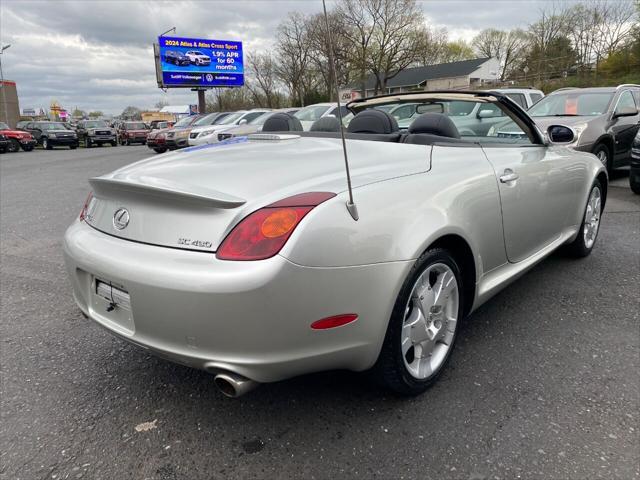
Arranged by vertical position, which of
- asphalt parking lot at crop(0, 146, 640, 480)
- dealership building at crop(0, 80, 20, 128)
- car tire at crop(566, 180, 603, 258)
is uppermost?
dealership building at crop(0, 80, 20, 128)

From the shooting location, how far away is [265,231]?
178 cm

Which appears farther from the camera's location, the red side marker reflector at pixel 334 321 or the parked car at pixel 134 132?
the parked car at pixel 134 132

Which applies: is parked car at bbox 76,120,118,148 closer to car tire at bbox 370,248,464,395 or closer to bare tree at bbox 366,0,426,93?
bare tree at bbox 366,0,426,93

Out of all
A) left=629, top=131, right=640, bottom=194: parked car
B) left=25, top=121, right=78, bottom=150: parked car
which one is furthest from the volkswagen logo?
left=25, top=121, right=78, bottom=150: parked car

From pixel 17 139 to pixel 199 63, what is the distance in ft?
46.1

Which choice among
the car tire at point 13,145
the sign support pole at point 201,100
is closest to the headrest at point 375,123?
the car tire at point 13,145

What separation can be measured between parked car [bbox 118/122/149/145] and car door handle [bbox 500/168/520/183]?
1220 inches

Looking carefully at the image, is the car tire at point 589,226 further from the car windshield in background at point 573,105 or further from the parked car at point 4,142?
the parked car at point 4,142

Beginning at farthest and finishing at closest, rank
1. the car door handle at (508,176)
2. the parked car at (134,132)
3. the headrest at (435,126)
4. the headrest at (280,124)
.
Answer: the parked car at (134,132) → the headrest at (280,124) → the headrest at (435,126) → the car door handle at (508,176)

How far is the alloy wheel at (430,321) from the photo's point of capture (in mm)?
2230

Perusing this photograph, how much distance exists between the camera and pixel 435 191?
2.29m

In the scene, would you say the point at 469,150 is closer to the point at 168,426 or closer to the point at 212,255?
the point at 212,255

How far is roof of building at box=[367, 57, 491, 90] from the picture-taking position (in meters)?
58.8

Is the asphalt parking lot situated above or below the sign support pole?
below
